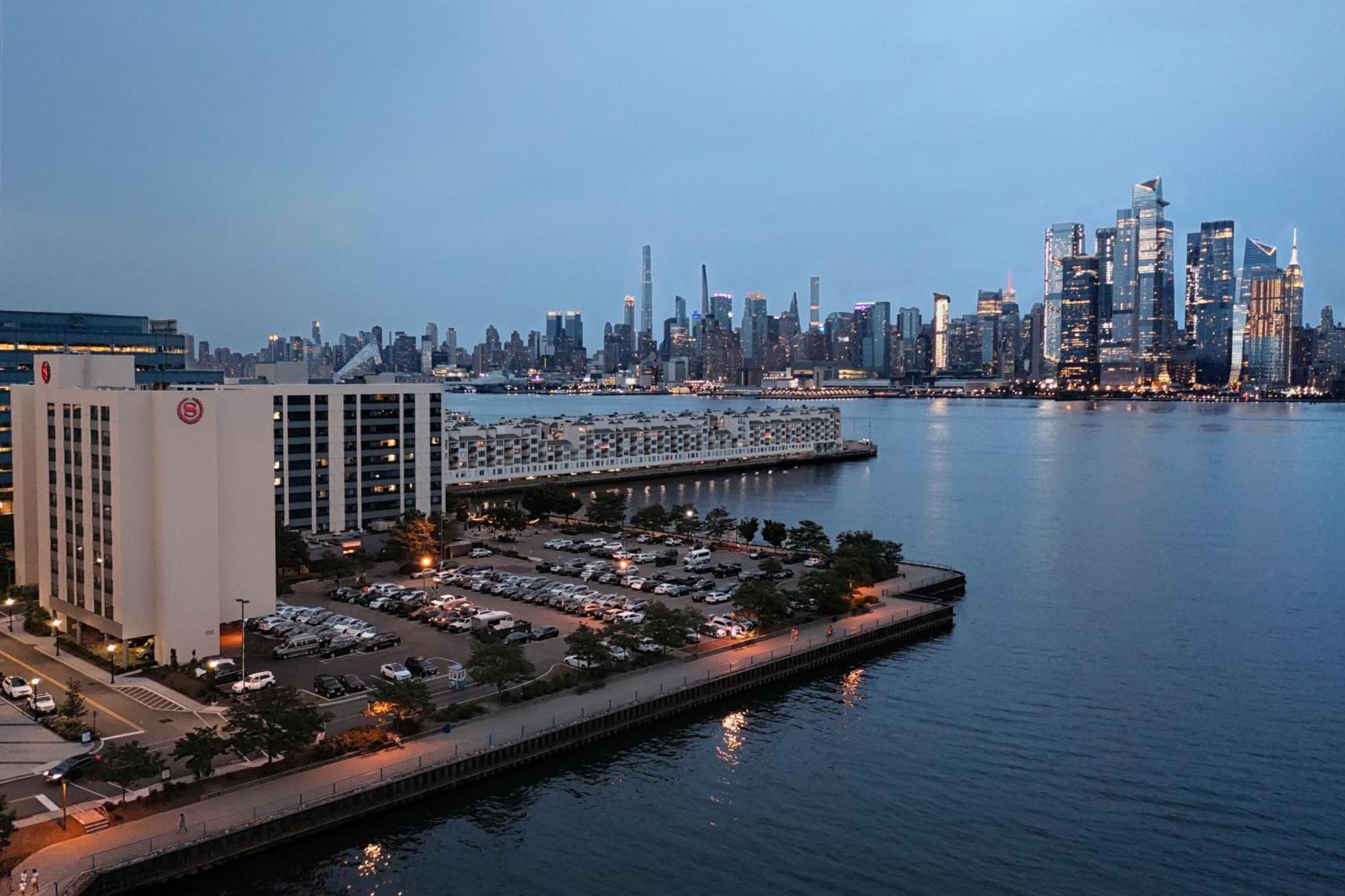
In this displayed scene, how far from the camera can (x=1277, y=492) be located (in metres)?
45.9

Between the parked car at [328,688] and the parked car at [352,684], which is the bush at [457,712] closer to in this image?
the parked car at [352,684]

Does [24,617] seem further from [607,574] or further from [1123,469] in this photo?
[1123,469]

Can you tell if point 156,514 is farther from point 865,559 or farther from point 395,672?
point 865,559

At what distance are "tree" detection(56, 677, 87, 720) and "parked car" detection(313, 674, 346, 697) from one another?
306 cm

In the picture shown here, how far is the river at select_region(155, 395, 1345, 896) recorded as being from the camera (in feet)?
37.9

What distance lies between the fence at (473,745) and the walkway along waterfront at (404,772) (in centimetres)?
1

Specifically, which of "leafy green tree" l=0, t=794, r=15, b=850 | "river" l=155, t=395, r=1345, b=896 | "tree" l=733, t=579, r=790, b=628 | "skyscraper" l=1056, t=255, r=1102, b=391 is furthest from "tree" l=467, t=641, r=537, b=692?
"skyscraper" l=1056, t=255, r=1102, b=391

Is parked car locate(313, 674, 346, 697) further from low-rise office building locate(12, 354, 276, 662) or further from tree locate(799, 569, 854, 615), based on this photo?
tree locate(799, 569, 854, 615)

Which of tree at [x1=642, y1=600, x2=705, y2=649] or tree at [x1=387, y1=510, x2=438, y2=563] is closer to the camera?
tree at [x1=642, y1=600, x2=705, y2=649]

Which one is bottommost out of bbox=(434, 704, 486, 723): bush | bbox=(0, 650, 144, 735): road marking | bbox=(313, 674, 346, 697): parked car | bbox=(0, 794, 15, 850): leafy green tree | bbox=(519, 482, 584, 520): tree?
bbox=(434, 704, 486, 723): bush

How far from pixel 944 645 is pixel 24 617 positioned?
18.1m

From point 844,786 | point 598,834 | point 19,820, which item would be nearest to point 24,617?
point 19,820

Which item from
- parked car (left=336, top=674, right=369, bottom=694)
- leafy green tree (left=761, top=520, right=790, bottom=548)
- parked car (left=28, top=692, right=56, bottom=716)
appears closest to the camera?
parked car (left=28, top=692, right=56, bottom=716)

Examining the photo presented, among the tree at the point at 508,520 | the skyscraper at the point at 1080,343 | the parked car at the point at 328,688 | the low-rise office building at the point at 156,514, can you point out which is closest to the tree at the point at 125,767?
the parked car at the point at 328,688
